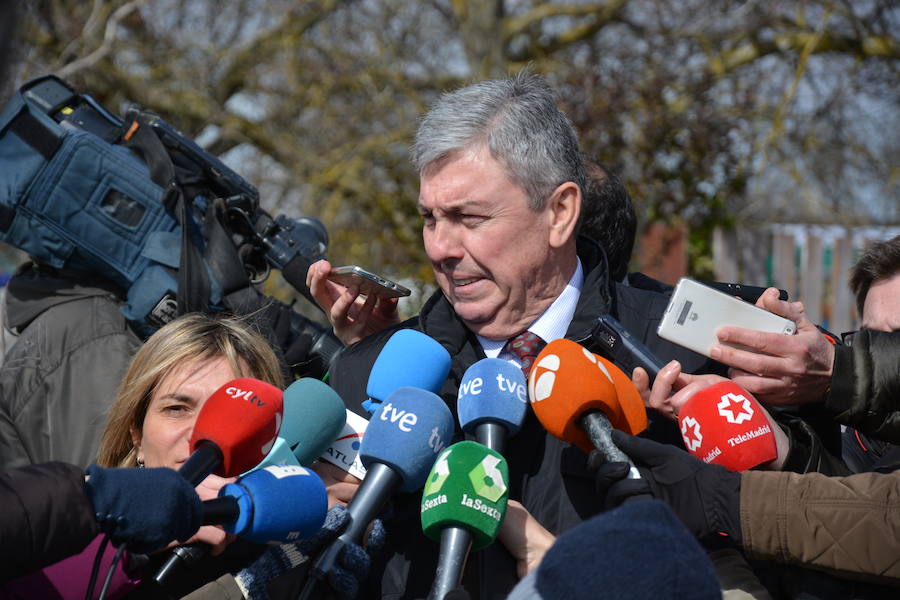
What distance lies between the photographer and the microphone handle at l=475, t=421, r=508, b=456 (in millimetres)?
1875

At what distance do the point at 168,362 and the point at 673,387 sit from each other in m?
1.19

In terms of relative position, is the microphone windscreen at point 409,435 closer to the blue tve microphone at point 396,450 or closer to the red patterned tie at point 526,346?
the blue tve microphone at point 396,450

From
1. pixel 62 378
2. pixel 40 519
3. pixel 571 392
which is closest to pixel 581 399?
pixel 571 392

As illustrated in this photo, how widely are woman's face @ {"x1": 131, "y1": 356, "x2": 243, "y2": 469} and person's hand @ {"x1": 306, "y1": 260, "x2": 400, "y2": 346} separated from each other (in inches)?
20.1

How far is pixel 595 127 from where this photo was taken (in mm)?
6574

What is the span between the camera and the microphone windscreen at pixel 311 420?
6.44 ft

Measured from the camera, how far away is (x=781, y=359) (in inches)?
76.4

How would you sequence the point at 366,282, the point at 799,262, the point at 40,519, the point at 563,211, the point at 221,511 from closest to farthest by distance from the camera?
the point at 40,519 < the point at 221,511 < the point at 563,211 < the point at 366,282 < the point at 799,262

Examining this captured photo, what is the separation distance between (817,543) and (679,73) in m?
6.29

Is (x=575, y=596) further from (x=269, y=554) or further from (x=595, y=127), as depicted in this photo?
(x=595, y=127)

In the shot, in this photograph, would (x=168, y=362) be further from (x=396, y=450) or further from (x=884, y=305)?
(x=884, y=305)

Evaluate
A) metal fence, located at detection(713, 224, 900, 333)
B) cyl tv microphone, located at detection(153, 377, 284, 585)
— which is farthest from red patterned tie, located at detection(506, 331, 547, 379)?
metal fence, located at detection(713, 224, 900, 333)

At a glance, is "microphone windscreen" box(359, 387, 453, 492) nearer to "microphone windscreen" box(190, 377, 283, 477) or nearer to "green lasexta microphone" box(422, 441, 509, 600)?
"green lasexta microphone" box(422, 441, 509, 600)

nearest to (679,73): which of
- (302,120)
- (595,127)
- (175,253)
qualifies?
(595,127)
